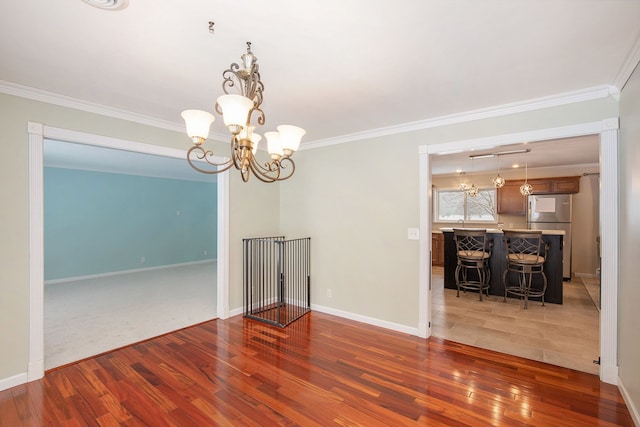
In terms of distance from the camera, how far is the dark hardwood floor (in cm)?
197

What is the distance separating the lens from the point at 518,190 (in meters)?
6.64

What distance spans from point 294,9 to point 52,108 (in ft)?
8.10

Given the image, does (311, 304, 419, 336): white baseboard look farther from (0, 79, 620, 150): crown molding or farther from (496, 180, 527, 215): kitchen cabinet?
(496, 180, 527, 215): kitchen cabinet

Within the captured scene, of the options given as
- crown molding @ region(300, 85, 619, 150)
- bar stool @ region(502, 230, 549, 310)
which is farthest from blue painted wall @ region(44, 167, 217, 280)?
bar stool @ region(502, 230, 549, 310)

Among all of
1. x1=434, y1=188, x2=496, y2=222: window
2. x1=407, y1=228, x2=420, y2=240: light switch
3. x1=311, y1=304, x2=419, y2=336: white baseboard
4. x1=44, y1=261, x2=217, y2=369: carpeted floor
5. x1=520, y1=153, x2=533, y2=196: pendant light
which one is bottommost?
x1=44, y1=261, x2=217, y2=369: carpeted floor

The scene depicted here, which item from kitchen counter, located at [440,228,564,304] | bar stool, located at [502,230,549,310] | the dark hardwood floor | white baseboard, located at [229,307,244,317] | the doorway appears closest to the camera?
the dark hardwood floor

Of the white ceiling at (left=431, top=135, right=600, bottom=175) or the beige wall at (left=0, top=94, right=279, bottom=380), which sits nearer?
the beige wall at (left=0, top=94, right=279, bottom=380)

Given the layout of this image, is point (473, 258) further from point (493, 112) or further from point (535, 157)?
point (493, 112)

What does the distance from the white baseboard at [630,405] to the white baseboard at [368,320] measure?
1.61 metres

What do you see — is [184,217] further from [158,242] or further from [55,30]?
[55,30]

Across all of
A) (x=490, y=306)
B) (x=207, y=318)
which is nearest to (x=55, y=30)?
(x=207, y=318)

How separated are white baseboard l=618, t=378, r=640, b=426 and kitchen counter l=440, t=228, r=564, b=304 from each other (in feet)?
8.43

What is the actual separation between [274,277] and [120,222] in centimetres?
485

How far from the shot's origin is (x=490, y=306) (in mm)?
4414
